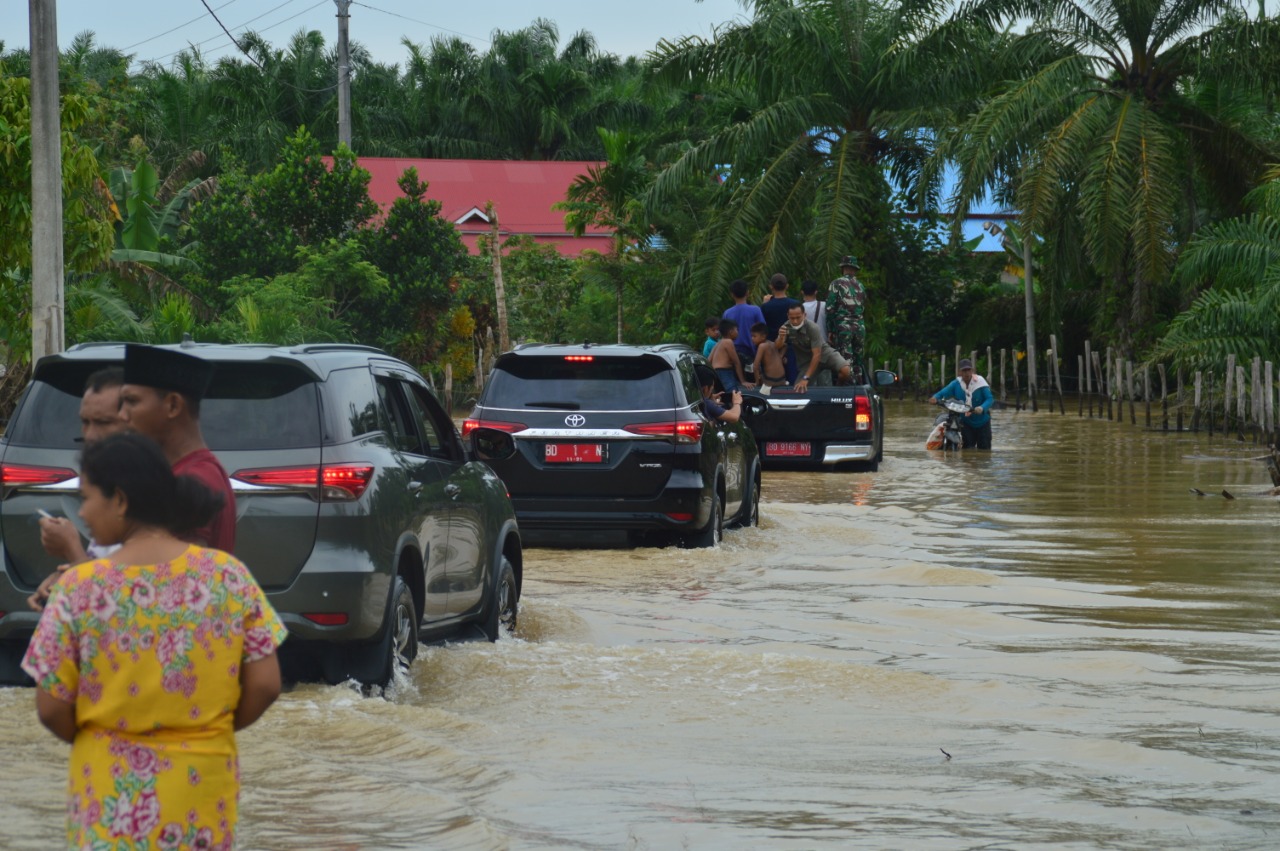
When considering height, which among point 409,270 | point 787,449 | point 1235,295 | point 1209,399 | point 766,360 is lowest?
point 787,449

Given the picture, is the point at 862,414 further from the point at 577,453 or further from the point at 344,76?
the point at 344,76

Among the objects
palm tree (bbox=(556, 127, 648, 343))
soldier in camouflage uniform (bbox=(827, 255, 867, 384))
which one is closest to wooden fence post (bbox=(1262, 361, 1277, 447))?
soldier in camouflage uniform (bbox=(827, 255, 867, 384))

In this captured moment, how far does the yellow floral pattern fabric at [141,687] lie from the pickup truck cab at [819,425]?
17995 mm

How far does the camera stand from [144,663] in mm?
3787

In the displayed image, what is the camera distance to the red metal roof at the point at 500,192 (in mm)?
60594

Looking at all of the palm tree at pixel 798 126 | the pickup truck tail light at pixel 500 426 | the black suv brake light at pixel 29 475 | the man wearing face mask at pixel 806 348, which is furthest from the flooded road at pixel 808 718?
the palm tree at pixel 798 126

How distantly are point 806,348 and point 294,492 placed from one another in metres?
14.6

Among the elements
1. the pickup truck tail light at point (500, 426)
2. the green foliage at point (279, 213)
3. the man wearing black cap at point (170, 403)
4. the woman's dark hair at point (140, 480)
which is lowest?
the pickup truck tail light at point (500, 426)

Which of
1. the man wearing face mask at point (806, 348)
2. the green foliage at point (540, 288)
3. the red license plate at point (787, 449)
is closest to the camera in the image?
the man wearing face mask at point (806, 348)

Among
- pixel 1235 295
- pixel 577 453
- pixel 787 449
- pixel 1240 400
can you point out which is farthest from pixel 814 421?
pixel 1235 295

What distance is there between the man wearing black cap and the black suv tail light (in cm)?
246

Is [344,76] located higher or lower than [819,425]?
higher

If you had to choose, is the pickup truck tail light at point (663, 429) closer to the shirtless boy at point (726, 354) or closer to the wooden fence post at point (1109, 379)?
the shirtless boy at point (726, 354)

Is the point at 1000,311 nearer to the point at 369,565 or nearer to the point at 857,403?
the point at 857,403
